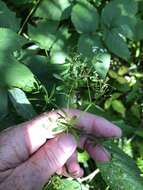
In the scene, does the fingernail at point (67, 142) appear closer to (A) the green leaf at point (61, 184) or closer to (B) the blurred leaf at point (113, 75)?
(A) the green leaf at point (61, 184)

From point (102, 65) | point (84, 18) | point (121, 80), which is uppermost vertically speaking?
point (84, 18)

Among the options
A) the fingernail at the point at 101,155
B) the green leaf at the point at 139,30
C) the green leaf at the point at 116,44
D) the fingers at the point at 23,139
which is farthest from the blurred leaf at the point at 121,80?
the fingers at the point at 23,139

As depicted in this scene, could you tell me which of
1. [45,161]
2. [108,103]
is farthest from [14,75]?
[108,103]

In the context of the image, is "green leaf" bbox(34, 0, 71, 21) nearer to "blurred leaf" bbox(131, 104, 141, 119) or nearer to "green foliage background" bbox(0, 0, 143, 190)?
"green foliage background" bbox(0, 0, 143, 190)

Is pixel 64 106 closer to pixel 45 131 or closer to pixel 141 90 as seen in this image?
pixel 45 131

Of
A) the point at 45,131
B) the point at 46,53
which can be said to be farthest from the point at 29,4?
the point at 45,131

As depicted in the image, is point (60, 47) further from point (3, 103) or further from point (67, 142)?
point (67, 142)

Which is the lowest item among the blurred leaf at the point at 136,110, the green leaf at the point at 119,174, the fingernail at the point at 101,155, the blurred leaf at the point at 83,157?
the blurred leaf at the point at 83,157
